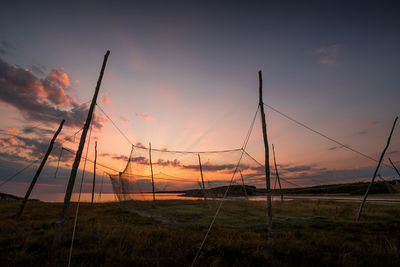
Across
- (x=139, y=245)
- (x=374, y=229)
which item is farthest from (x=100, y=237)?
(x=374, y=229)

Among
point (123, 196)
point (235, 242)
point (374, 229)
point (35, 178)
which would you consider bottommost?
point (374, 229)

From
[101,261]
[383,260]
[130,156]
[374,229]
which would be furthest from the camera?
[130,156]

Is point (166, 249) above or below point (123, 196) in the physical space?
A: below

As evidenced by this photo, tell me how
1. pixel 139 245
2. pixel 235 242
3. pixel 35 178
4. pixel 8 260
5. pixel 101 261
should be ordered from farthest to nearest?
1. pixel 35 178
2. pixel 235 242
3. pixel 139 245
4. pixel 101 261
5. pixel 8 260

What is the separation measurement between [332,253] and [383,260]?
1372 millimetres

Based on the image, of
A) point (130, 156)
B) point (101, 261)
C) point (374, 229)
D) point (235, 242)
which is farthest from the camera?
point (130, 156)

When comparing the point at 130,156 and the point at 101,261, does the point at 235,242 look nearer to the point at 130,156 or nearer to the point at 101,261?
the point at 101,261

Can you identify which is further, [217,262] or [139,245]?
[139,245]

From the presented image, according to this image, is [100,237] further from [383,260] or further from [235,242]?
[383,260]

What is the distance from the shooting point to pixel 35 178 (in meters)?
12.6

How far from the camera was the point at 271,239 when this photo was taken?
696cm

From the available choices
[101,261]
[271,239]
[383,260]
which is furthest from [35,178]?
[383,260]

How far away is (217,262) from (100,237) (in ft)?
15.1

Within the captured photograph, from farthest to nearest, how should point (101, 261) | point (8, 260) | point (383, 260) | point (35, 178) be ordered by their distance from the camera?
point (35, 178), point (383, 260), point (101, 261), point (8, 260)
